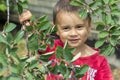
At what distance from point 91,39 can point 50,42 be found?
5742mm

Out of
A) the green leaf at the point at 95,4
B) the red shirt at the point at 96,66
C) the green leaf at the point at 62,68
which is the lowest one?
the red shirt at the point at 96,66

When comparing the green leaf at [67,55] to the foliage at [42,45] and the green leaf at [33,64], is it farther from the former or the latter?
the green leaf at [33,64]

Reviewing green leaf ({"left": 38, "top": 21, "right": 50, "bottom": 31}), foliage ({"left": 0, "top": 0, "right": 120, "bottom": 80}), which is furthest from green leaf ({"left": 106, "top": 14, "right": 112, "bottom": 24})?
green leaf ({"left": 38, "top": 21, "right": 50, "bottom": 31})

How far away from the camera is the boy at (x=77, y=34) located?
2848 millimetres

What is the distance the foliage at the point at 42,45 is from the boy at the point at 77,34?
2.46ft

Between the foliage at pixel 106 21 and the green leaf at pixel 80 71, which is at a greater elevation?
the foliage at pixel 106 21

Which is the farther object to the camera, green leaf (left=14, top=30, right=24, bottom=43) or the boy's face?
the boy's face

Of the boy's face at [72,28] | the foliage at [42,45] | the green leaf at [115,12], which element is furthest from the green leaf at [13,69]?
the boy's face at [72,28]

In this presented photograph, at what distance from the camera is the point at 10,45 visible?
1.74 metres

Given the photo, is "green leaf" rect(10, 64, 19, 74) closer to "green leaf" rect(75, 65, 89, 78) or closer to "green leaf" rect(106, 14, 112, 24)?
"green leaf" rect(75, 65, 89, 78)

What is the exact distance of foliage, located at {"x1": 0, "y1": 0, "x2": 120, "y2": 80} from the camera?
5.66 ft

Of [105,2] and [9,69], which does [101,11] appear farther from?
[9,69]

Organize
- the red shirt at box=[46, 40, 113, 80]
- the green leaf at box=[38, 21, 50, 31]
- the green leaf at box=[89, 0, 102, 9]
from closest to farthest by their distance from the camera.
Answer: the green leaf at box=[38, 21, 50, 31]
the green leaf at box=[89, 0, 102, 9]
the red shirt at box=[46, 40, 113, 80]

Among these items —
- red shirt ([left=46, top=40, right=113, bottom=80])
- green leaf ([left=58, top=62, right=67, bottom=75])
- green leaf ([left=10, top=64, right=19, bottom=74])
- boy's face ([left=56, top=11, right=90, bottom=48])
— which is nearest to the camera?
green leaf ([left=10, top=64, right=19, bottom=74])
